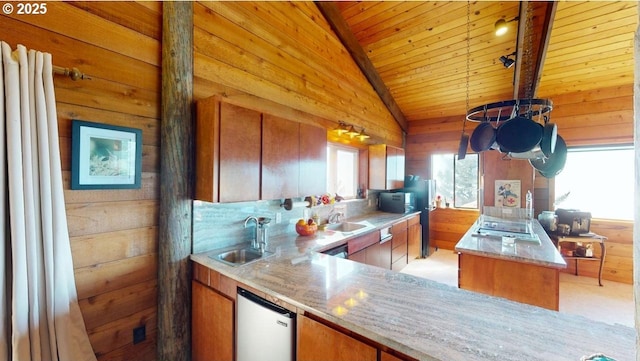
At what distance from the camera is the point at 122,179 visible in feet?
5.43

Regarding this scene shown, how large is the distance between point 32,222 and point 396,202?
13.7 feet

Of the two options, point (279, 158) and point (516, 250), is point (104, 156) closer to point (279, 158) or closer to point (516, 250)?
point (279, 158)

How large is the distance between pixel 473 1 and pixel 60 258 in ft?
14.6

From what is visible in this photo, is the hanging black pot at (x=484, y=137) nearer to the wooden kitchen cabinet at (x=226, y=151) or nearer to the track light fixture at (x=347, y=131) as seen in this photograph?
the wooden kitchen cabinet at (x=226, y=151)

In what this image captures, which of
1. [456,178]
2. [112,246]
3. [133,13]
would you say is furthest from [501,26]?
[112,246]

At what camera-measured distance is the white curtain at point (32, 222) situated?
124 centimetres

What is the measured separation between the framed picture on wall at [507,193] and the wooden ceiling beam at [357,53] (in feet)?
7.45

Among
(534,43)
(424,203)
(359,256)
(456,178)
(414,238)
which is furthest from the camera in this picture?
(456,178)

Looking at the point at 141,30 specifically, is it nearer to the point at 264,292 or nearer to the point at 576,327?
the point at 264,292

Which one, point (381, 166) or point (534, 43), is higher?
point (534, 43)

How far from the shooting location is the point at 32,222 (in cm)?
130

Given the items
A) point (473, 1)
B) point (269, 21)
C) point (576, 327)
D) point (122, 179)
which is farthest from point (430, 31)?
point (122, 179)

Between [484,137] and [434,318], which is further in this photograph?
[484,137]

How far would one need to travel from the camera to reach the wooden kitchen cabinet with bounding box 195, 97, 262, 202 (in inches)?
70.4
